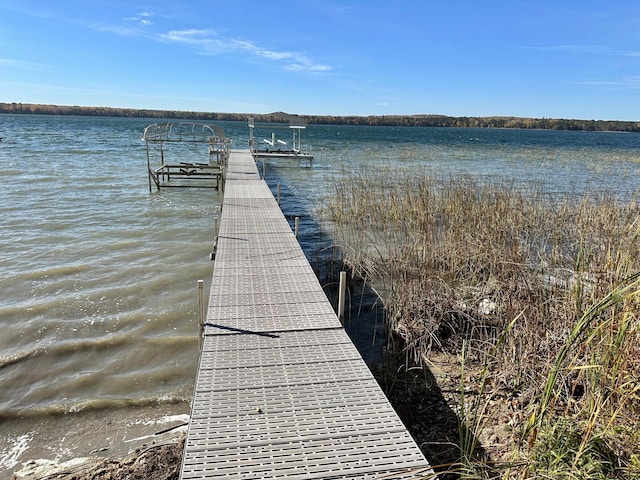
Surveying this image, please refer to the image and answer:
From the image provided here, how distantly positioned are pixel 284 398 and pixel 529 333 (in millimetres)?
2269

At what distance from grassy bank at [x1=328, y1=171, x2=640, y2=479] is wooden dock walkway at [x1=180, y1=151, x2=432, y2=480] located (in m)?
0.62

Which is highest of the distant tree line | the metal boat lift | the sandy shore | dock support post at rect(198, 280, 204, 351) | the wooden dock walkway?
the distant tree line

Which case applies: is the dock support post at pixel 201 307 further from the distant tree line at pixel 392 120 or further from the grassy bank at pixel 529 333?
the distant tree line at pixel 392 120

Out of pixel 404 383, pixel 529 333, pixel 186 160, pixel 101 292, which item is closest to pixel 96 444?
pixel 404 383

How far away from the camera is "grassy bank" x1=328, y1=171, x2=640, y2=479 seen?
2391 millimetres

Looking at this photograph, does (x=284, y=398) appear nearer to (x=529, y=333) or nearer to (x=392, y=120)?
(x=529, y=333)

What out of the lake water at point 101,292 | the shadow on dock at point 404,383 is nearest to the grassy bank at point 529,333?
the shadow on dock at point 404,383

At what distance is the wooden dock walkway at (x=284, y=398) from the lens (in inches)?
98.3

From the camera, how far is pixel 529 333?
386 centimetres

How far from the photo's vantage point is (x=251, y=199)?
10766mm

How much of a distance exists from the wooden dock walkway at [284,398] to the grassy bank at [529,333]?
2.05 ft

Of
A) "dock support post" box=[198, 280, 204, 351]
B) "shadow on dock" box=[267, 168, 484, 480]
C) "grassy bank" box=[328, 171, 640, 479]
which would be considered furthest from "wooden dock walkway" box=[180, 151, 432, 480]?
"grassy bank" box=[328, 171, 640, 479]

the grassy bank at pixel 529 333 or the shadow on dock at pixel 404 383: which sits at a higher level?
the grassy bank at pixel 529 333

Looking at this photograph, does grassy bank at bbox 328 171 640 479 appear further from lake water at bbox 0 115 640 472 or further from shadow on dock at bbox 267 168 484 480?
lake water at bbox 0 115 640 472
